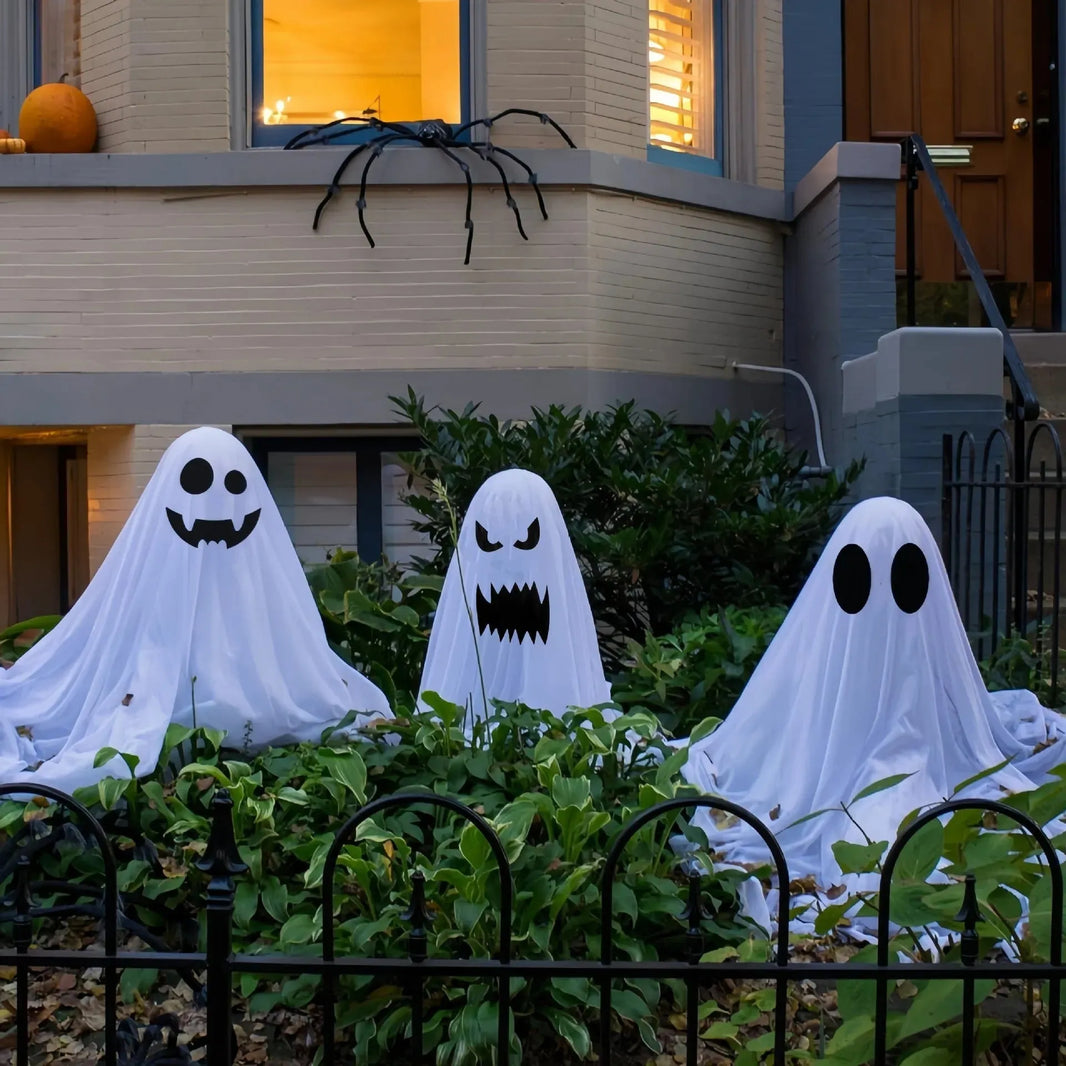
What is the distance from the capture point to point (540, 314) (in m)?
7.38

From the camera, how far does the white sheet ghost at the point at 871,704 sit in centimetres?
414

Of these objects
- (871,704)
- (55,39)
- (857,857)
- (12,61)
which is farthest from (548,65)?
(857,857)

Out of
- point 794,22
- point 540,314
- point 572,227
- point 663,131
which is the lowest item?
point 540,314

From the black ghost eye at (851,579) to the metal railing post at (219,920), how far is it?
2.41 m

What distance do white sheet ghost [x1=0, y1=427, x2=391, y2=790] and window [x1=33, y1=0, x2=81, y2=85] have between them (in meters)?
4.49

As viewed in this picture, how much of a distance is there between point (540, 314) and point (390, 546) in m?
1.62

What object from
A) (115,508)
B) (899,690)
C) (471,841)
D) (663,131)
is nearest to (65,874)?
(471,841)

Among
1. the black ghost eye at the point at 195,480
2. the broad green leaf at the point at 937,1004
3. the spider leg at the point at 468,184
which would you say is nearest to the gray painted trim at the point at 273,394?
the spider leg at the point at 468,184

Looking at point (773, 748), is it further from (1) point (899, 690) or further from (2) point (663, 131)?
(2) point (663, 131)

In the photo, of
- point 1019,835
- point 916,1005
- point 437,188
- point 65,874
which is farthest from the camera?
point 437,188

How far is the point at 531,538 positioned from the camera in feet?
15.1

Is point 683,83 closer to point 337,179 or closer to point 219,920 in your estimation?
point 337,179

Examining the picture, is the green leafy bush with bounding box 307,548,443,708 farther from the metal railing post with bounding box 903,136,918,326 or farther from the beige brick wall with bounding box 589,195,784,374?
the metal railing post with bounding box 903,136,918,326

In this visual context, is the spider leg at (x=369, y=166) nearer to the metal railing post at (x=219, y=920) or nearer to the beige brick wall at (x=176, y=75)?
the beige brick wall at (x=176, y=75)
